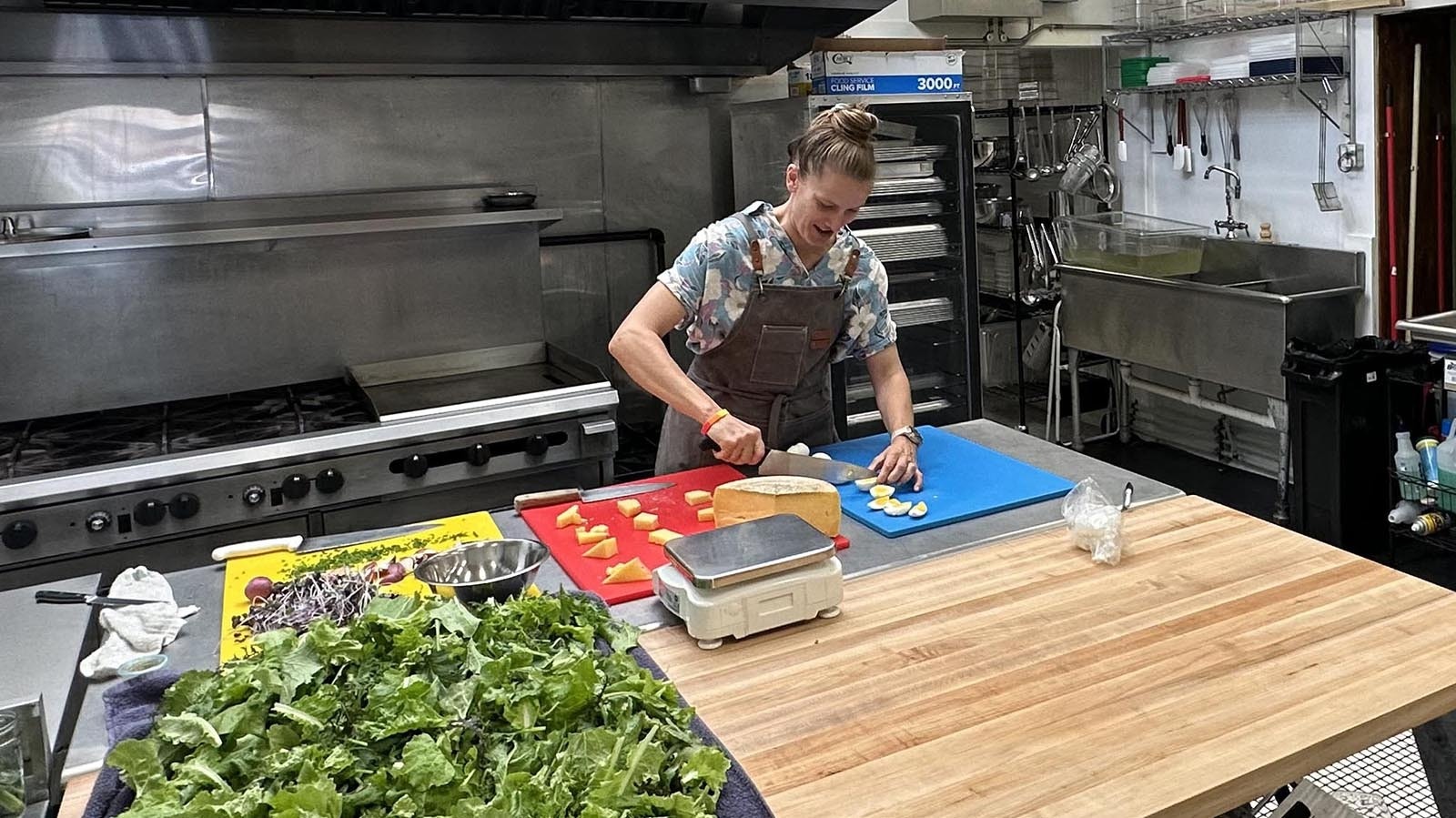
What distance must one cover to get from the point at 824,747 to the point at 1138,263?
166 inches

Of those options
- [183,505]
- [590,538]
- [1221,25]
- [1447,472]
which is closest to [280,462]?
[183,505]

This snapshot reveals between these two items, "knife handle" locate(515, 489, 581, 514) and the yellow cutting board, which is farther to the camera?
"knife handle" locate(515, 489, 581, 514)

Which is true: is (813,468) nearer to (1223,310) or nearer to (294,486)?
(294,486)

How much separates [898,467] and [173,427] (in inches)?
87.1

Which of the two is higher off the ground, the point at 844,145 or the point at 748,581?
the point at 844,145

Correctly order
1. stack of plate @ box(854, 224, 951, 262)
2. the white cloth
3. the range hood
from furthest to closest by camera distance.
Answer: stack of plate @ box(854, 224, 951, 262)
the range hood
the white cloth

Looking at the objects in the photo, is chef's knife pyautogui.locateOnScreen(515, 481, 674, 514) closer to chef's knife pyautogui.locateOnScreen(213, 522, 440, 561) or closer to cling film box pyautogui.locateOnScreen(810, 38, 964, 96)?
chef's knife pyautogui.locateOnScreen(213, 522, 440, 561)

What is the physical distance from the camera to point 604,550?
2.01m

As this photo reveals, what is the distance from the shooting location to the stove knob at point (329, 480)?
3.08 m

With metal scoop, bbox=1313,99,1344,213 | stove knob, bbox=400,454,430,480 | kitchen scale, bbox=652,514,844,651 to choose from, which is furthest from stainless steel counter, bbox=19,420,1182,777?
metal scoop, bbox=1313,99,1344,213

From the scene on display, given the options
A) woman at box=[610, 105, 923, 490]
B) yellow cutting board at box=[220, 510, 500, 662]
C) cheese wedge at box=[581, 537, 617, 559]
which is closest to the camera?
yellow cutting board at box=[220, 510, 500, 662]

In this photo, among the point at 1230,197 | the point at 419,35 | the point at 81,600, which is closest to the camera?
the point at 81,600

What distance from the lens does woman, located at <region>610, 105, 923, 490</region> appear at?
2408mm

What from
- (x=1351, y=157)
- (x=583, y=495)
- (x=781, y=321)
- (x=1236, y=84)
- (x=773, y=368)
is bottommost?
(x=583, y=495)
